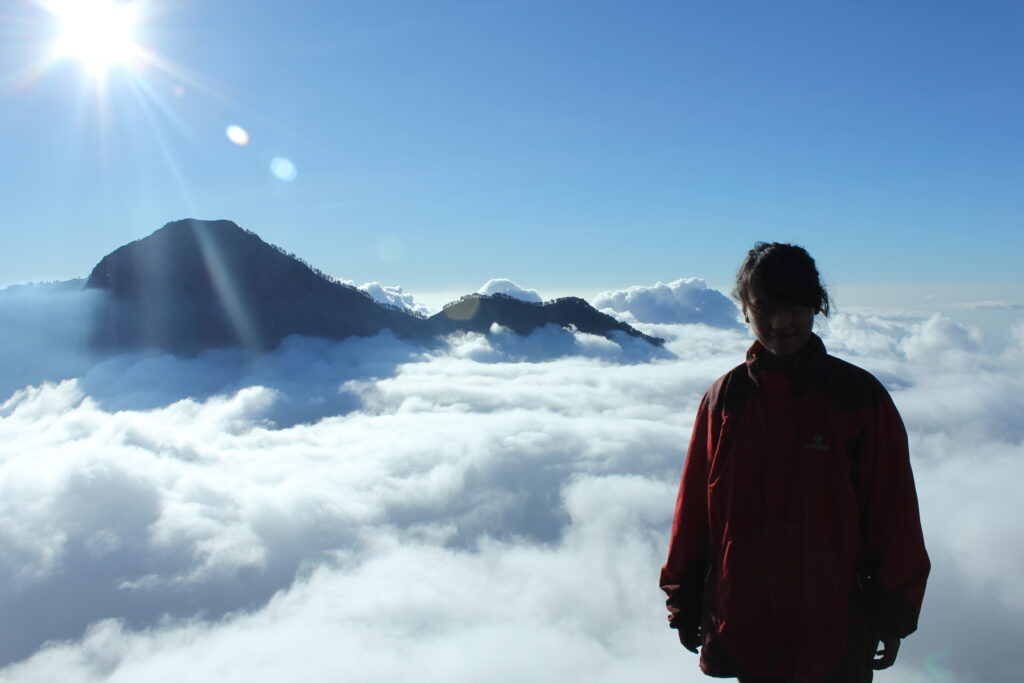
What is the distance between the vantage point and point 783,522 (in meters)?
3.23

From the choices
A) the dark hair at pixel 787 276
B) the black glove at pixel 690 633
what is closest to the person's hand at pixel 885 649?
the black glove at pixel 690 633

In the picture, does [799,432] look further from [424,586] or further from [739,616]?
[424,586]

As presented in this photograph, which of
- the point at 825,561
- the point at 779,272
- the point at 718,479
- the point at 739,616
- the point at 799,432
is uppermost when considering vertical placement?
the point at 779,272

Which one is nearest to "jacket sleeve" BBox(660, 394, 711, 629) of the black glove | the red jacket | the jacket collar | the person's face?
the black glove

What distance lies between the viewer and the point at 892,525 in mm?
3131

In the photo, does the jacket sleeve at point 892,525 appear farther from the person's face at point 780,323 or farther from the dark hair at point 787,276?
the dark hair at point 787,276

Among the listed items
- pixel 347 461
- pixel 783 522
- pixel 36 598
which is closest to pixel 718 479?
pixel 783 522

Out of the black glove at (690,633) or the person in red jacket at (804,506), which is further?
the black glove at (690,633)

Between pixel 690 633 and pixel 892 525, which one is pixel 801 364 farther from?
pixel 690 633

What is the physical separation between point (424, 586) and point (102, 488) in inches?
3872

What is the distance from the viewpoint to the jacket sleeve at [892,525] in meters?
3.06

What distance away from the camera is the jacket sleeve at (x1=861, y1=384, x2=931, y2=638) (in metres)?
3.06

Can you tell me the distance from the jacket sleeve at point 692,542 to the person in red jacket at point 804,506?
17cm

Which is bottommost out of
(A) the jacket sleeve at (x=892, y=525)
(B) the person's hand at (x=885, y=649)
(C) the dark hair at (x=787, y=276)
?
(B) the person's hand at (x=885, y=649)
